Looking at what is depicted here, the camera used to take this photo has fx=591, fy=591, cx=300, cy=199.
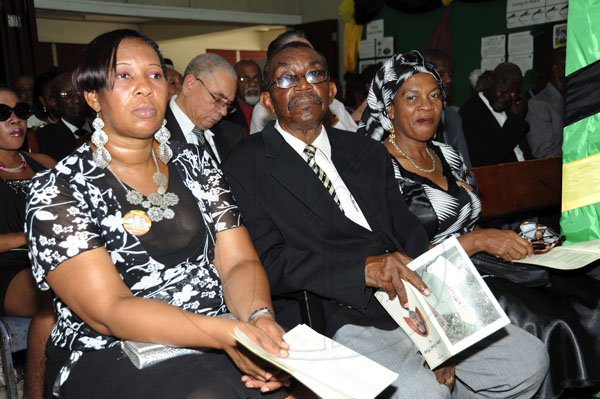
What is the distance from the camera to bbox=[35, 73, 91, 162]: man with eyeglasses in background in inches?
174

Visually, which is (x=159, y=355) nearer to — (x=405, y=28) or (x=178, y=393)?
(x=178, y=393)

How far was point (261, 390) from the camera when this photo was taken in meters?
1.77

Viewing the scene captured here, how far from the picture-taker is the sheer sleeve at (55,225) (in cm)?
175

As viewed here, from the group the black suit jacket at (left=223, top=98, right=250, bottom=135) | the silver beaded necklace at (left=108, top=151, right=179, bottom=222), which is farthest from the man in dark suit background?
the silver beaded necklace at (left=108, top=151, right=179, bottom=222)

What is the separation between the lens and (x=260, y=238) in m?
2.32

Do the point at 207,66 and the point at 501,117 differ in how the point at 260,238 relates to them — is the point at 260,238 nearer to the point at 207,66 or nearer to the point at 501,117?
the point at 207,66

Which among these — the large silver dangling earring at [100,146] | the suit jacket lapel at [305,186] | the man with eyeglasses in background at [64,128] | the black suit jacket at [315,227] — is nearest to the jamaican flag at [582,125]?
the black suit jacket at [315,227]

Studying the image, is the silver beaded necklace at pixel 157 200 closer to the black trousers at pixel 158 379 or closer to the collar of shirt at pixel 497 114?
the black trousers at pixel 158 379

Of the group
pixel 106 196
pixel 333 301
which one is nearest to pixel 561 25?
pixel 333 301

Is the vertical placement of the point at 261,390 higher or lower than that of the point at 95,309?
lower

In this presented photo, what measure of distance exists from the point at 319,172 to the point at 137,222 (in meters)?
0.83

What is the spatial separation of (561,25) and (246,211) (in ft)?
Result: 23.5

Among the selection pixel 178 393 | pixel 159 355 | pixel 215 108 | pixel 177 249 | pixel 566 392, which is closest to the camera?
pixel 178 393

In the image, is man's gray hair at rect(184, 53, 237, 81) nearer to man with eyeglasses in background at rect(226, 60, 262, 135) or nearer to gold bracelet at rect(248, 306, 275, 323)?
man with eyeglasses in background at rect(226, 60, 262, 135)
